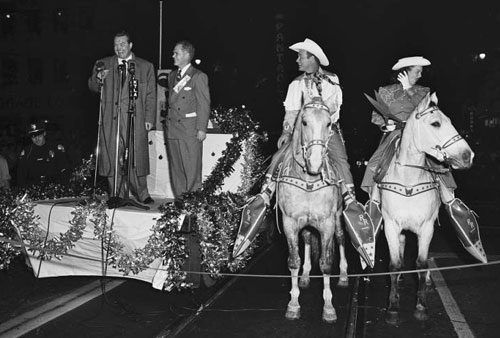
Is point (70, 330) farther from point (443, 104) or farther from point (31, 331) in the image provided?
point (443, 104)

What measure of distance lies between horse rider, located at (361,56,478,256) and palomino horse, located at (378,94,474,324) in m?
0.19

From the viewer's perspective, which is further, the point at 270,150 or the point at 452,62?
the point at 452,62

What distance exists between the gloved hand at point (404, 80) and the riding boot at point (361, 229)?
5.89 ft

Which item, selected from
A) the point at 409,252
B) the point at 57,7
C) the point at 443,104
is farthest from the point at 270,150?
the point at 57,7

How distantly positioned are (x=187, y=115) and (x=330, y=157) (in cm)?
217

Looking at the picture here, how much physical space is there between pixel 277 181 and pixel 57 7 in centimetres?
3790

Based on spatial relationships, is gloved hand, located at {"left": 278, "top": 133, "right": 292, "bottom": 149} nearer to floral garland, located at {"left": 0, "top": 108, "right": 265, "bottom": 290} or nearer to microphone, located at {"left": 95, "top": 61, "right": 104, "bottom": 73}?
floral garland, located at {"left": 0, "top": 108, "right": 265, "bottom": 290}

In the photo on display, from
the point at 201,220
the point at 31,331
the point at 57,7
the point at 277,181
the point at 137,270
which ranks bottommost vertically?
Answer: the point at 31,331

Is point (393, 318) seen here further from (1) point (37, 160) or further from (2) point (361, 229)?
(1) point (37, 160)

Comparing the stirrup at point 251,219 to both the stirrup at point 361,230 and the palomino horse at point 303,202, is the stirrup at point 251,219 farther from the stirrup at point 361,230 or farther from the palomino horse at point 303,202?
the stirrup at point 361,230

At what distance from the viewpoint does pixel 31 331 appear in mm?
6133

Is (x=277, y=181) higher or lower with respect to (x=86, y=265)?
higher

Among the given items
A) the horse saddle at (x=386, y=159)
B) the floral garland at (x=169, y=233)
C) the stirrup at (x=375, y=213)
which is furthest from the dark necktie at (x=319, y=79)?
the floral garland at (x=169, y=233)

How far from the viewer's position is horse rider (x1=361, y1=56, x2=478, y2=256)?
21.9 ft
